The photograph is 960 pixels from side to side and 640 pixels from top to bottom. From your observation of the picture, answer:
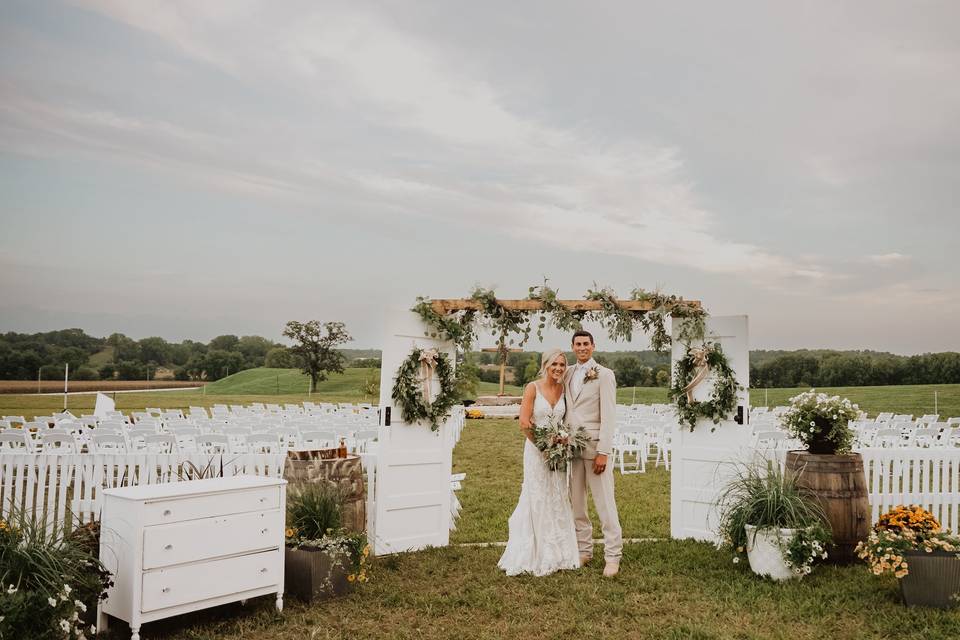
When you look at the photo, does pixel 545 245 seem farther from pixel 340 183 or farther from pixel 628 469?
pixel 628 469

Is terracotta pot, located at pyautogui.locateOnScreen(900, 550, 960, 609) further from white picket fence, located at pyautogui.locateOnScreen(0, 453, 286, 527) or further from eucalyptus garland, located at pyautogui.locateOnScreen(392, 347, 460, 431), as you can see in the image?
white picket fence, located at pyautogui.locateOnScreen(0, 453, 286, 527)

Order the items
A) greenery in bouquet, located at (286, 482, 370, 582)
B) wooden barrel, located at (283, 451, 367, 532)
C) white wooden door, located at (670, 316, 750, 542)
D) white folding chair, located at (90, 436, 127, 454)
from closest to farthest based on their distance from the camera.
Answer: greenery in bouquet, located at (286, 482, 370, 582) → wooden barrel, located at (283, 451, 367, 532) → white wooden door, located at (670, 316, 750, 542) → white folding chair, located at (90, 436, 127, 454)

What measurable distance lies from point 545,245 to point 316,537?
858 inches

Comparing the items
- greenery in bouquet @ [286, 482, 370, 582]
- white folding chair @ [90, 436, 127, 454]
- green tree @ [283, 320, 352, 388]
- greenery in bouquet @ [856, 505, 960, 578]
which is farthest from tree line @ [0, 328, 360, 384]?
greenery in bouquet @ [856, 505, 960, 578]

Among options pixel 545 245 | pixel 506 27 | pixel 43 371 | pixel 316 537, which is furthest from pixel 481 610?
pixel 43 371

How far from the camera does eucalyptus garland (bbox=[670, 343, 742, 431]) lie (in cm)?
705

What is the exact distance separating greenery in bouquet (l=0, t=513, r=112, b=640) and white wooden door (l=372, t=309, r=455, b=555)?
2.83 m

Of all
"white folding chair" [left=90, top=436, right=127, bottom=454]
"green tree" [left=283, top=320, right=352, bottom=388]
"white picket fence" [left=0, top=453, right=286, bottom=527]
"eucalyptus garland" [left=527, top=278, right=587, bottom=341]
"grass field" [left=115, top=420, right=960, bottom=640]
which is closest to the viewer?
"grass field" [left=115, top=420, right=960, bottom=640]

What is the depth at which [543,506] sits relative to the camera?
6.18 meters

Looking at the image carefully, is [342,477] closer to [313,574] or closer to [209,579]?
[313,574]

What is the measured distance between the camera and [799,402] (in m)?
6.45

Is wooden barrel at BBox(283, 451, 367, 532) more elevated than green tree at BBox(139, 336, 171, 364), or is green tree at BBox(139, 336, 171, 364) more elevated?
green tree at BBox(139, 336, 171, 364)

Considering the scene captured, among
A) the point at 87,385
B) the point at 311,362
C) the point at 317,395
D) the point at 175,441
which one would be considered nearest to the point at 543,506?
the point at 175,441

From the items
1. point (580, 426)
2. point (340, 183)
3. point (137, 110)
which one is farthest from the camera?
point (137, 110)
